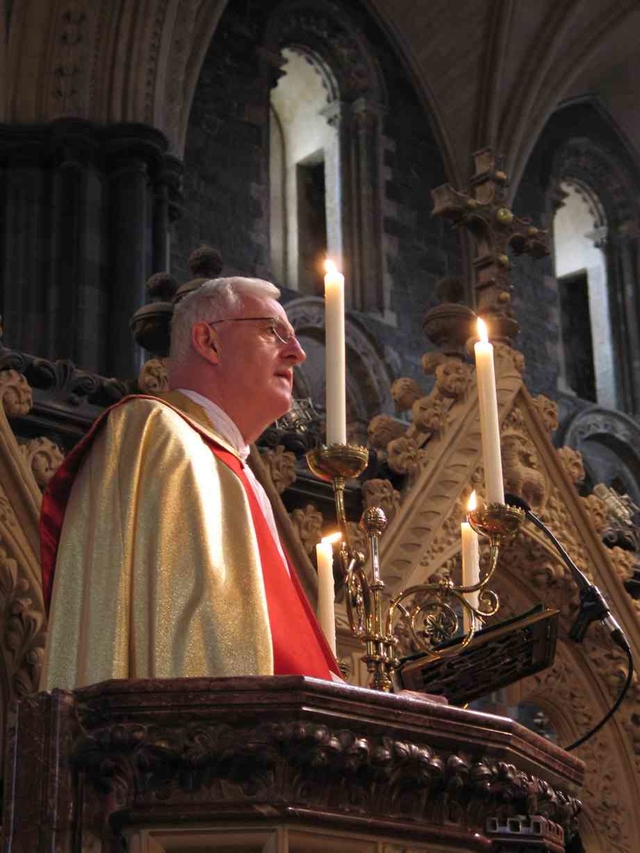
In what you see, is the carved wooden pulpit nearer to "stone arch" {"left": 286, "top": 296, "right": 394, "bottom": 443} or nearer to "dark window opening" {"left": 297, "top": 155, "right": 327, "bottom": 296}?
"stone arch" {"left": 286, "top": 296, "right": 394, "bottom": 443}

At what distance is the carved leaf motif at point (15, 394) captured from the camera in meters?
4.75

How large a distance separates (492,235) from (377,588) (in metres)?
3.38

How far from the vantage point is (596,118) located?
1698 centimetres

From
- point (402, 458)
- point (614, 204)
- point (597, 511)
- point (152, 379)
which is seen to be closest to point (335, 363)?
point (152, 379)

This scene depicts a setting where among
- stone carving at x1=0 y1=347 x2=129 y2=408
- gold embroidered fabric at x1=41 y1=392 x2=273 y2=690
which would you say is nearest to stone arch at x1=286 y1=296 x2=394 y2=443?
stone carving at x1=0 y1=347 x2=129 y2=408

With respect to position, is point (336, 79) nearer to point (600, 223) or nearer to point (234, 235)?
point (234, 235)

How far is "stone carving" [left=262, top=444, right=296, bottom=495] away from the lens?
17.7 ft

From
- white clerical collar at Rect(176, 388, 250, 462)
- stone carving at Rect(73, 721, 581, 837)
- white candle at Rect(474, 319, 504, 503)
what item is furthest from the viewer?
white candle at Rect(474, 319, 504, 503)

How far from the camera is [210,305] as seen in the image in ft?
10.8

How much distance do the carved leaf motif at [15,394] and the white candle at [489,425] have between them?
140 cm

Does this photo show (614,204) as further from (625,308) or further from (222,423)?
(222,423)

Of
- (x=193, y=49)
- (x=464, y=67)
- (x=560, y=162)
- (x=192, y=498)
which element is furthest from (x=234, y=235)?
(x=192, y=498)

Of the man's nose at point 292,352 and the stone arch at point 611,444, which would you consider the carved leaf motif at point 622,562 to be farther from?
the stone arch at point 611,444

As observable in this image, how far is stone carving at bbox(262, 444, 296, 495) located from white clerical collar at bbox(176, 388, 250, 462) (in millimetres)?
2149
